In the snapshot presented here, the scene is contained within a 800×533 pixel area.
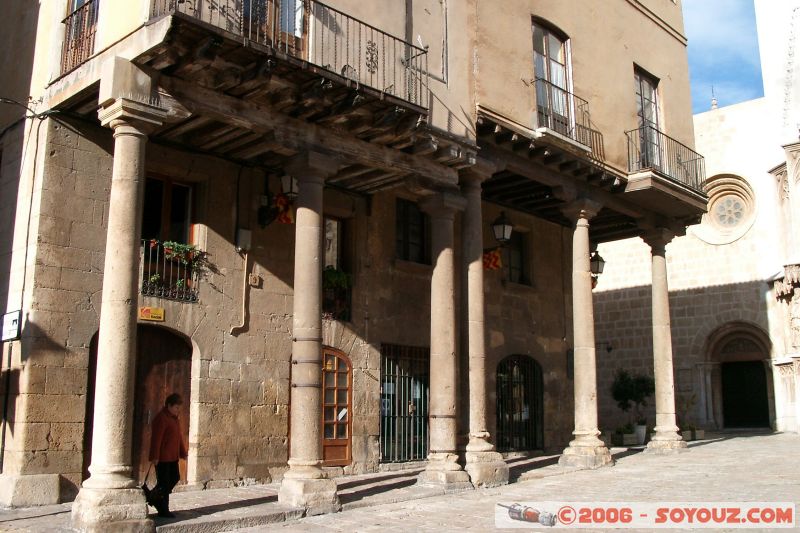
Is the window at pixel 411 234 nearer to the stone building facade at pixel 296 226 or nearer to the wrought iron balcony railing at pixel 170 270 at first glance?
the stone building facade at pixel 296 226

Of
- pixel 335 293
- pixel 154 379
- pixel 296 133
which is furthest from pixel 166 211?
pixel 335 293

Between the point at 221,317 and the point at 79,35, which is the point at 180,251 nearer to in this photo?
the point at 221,317

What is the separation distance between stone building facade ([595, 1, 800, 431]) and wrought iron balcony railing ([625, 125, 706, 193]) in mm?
6885

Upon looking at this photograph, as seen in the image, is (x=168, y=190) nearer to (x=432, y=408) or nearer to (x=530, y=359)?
(x=432, y=408)

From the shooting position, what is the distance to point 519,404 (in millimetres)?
16844

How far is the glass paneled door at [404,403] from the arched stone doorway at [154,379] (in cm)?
381

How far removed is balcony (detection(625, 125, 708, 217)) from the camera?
52.9 feet

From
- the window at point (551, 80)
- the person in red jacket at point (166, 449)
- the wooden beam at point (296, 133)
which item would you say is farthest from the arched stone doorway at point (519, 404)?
the person in red jacket at point (166, 449)

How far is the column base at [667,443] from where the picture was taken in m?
16.4

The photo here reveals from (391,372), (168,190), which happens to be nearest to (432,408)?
(391,372)

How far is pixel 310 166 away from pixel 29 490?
5195 mm

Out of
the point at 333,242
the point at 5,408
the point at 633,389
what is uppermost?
the point at 333,242

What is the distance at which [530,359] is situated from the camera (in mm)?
17312

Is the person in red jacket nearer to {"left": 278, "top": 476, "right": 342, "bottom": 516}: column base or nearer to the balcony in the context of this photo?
{"left": 278, "top": 476, "right": 342, "bottom": 516}: column base
